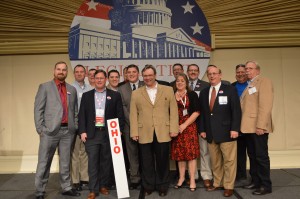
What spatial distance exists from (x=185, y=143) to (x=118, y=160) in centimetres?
85

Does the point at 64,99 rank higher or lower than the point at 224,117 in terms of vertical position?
higher

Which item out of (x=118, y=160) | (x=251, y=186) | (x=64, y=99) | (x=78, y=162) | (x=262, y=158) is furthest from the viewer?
(x=78, y=162)

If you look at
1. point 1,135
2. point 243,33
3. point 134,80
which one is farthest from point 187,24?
point 1,135

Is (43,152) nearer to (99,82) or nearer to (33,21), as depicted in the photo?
(99,82)

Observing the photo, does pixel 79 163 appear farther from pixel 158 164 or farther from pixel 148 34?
pixel 148 34

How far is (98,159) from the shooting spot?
332 cm

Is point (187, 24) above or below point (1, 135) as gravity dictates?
above

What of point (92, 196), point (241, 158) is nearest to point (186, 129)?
point (241, 158)

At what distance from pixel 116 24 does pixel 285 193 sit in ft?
11.6

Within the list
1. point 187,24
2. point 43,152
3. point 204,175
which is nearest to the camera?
point 43,152

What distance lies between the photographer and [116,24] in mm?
4645

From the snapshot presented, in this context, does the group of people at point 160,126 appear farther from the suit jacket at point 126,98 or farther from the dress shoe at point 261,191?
the suit jacket at point 126,98

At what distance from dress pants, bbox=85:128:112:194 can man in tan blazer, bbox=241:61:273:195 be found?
166 cm

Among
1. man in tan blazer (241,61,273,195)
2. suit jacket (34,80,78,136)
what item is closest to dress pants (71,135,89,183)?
suit jacket (34,80,78,136)
